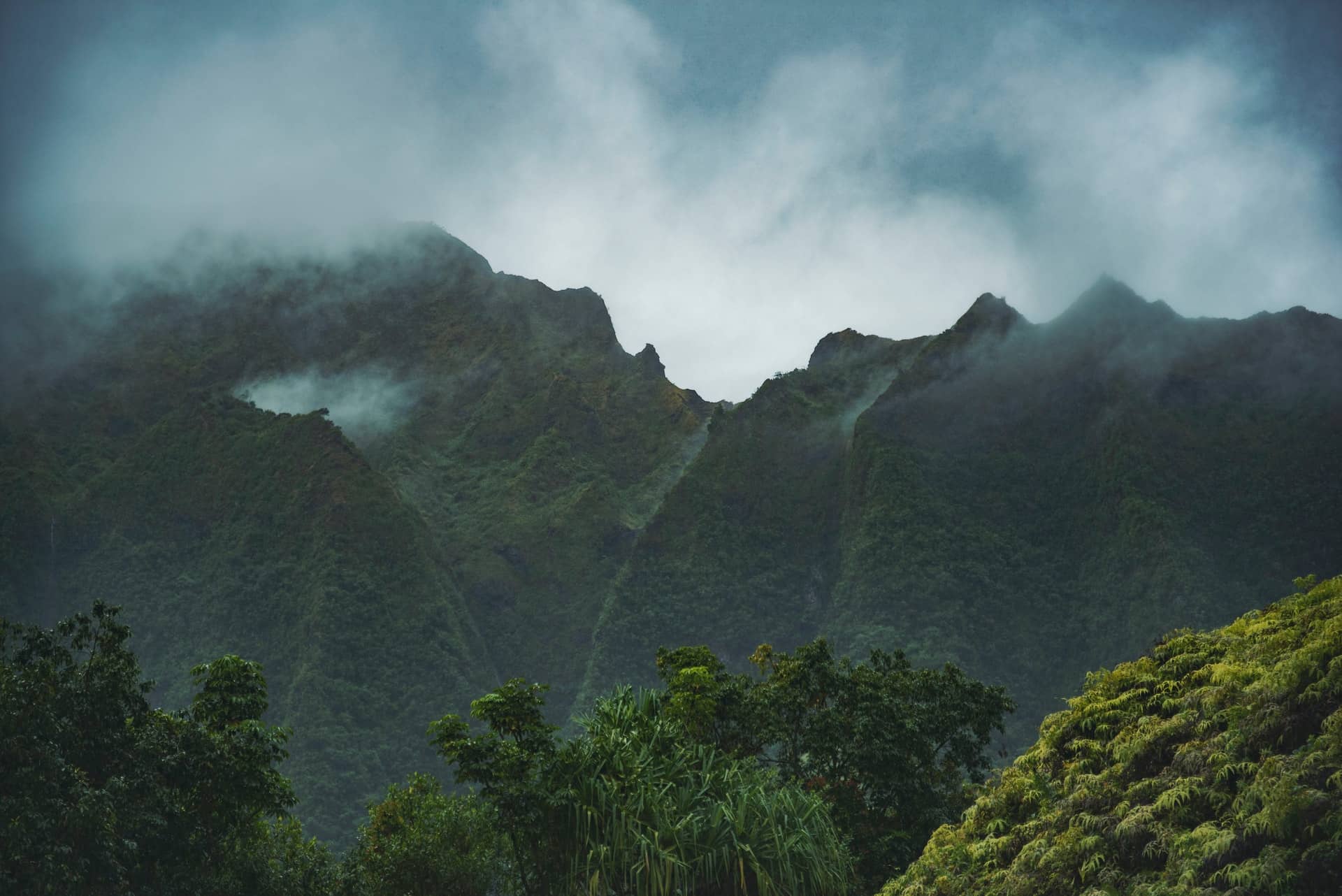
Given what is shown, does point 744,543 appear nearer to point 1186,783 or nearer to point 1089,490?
point 1089,490

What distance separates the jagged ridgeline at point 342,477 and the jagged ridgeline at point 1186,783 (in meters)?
77.6

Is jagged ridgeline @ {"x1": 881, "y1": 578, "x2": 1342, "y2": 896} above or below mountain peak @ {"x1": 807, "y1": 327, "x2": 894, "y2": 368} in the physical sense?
below

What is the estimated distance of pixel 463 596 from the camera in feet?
406

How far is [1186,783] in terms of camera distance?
1109cm

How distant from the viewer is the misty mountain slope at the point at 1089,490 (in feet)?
321

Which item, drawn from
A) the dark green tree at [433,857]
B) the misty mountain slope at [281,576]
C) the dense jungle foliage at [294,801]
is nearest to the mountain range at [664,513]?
the misty mountain slope at [281,576]

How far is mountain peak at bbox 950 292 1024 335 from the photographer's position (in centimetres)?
13000

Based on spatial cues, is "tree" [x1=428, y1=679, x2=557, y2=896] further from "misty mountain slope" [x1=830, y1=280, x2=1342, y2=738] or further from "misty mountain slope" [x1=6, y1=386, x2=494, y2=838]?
"misty mountain slope" [x1=830, y1=280, x2=1342, y2=738]

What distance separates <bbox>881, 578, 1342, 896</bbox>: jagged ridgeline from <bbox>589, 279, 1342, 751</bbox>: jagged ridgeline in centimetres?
7869

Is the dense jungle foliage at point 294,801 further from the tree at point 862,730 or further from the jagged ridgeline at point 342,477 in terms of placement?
the jagged ridgeline at point 342,477

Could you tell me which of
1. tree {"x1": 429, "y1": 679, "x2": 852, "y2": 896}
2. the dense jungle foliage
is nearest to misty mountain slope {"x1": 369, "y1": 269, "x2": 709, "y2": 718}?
the dense jungle foliage

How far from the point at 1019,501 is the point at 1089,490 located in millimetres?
6704

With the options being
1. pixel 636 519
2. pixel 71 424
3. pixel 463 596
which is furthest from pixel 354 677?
pixel 71 424

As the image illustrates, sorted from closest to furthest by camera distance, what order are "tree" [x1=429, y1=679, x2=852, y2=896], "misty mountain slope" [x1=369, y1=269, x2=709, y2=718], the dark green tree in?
"tree" [x1=429, y1=679, x2=852, y2=896] < the dark green tree < "misty mountain slope" [x1=369, y1=269, x2=709, y2=718]
